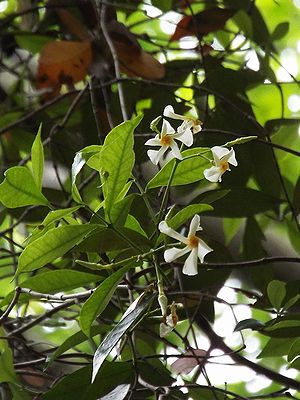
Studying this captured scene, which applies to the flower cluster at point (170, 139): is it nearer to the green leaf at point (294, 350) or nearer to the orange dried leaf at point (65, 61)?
the green leaf at point (294, 350)

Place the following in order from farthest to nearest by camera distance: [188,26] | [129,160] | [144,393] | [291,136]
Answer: [188,26] → [291,136] → [144,393] → [129,160]

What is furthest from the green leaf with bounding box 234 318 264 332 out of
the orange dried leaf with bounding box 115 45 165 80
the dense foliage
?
the orange dried leaf with bounding box 115 45 165 80

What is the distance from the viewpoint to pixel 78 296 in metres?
0.61

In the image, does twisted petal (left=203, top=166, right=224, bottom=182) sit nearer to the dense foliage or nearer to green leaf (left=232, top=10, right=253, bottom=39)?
the dense foliage

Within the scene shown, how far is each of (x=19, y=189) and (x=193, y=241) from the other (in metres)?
0.13

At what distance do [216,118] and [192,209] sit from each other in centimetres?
40

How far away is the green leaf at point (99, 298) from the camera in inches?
20.6

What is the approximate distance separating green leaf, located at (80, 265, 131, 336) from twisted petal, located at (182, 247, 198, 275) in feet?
0.15

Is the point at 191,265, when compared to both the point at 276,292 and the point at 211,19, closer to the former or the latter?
the point at 276,292

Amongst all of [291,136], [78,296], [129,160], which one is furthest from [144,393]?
[291,136]

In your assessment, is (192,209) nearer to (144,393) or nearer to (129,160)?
(129,160)

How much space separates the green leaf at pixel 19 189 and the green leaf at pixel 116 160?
0.05 m

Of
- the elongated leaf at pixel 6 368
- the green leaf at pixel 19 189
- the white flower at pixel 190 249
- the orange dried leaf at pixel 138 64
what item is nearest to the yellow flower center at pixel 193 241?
the white flower at pixel 190 249

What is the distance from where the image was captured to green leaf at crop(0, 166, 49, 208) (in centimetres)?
54
